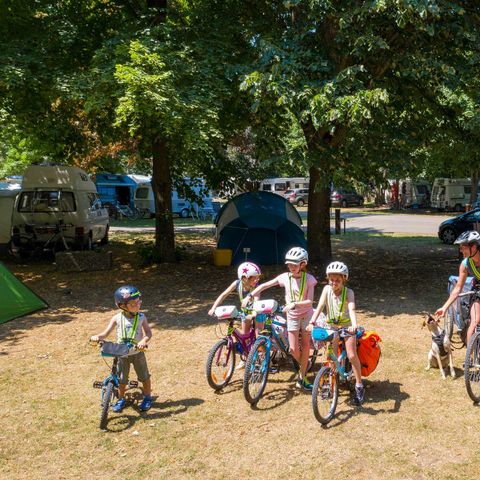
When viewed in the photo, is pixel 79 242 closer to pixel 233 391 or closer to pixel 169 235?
pixel 169 235

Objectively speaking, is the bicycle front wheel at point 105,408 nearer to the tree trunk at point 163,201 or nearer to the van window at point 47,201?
the tree trunk at point 163,201

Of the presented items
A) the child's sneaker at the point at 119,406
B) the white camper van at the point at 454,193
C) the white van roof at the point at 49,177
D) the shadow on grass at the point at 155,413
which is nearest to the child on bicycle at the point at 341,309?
the shadow on grass at the point at 155,413

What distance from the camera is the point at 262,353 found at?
19.8 feet

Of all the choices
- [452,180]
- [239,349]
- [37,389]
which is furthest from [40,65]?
[452,180]

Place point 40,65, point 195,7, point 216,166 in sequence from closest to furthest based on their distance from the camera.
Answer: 1. point 40,65
2. point 195,7
3. point 216,166

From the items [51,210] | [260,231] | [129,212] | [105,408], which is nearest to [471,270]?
[105,408]

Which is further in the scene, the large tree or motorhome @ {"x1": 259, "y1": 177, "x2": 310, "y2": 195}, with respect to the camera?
motorhome @ {"x1": 259, "y1": 177, "x2": 310, "y2": 195}

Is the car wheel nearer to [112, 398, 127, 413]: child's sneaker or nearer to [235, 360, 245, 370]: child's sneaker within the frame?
[235, 360, 245, 370]: child's sneaker

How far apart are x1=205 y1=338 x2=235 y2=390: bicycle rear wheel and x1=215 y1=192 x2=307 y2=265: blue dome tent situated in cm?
874

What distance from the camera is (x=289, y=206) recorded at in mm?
15891

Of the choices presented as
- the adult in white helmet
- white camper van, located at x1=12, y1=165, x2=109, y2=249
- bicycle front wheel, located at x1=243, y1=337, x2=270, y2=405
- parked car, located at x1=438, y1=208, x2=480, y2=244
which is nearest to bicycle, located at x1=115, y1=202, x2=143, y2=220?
white camper van, located at x1=12, y1=165, x2=109, y2=249

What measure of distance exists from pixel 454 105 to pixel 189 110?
24.7 ft

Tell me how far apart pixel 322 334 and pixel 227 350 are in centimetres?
143

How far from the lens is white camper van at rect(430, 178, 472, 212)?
38.7m
